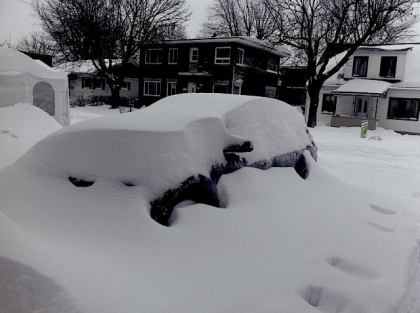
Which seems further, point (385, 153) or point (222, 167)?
point (385, 153)

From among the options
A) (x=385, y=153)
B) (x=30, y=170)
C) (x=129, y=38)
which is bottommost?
(x=385, y=153)

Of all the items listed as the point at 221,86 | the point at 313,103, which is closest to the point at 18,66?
the point at 313,103

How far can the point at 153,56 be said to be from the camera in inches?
1399

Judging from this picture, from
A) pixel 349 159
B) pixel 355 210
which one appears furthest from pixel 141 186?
pixel 349 159

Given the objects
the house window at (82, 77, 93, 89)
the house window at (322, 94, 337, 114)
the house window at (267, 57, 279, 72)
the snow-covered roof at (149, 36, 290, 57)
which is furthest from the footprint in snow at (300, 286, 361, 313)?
the house window at (82, 77, 93, 89)

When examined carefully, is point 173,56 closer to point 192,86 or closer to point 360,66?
point 192,86

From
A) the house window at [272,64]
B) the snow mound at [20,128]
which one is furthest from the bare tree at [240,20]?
the snow mound at [20,128]

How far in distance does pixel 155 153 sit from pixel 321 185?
9.52 feet

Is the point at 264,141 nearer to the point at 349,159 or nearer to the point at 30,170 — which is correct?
the point at 30,170

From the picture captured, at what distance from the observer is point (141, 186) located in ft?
11.6

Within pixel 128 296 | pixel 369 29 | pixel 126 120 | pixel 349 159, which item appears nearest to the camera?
pixel 128 296

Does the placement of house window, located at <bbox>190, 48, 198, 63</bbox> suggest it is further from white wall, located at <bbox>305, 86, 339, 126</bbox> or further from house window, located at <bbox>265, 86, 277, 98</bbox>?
white wall, located at <bbox>305, 86, 339, 126</bbox>

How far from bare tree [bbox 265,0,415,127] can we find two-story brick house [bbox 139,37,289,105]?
3.95 meters

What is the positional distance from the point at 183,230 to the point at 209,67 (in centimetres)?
3007
